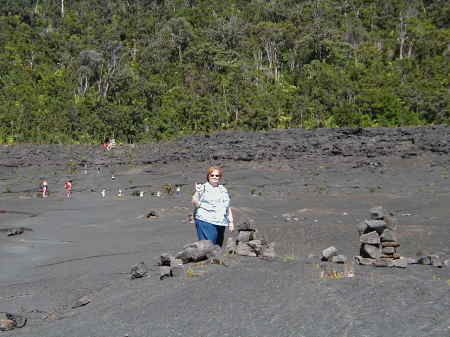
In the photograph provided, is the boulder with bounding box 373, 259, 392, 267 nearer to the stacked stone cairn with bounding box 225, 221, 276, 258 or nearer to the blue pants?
the stacked stone cairn with bounding box 225, 221, 276, 258

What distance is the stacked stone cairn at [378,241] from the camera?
24.9ft

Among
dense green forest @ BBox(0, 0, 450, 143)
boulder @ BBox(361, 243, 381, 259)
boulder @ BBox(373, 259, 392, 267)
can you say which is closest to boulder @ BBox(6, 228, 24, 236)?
boulder @ BBox(361, 243, 381, 259)

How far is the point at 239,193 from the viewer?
26297 mm

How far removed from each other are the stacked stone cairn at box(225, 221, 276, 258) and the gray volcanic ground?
0.25 m

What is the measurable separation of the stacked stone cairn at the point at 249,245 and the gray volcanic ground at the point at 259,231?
250 mm

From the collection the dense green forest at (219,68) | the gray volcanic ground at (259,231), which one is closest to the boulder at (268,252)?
the gray volcanic ground at (259,231)

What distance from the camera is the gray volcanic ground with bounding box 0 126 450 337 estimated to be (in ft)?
17.7

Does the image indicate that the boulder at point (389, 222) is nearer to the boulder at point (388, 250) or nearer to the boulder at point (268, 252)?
the boulder at point (388, 250)

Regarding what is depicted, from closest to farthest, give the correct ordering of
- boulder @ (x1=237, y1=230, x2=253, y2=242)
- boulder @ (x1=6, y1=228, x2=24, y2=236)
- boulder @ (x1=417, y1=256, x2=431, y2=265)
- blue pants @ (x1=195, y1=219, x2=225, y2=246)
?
1. boulder @ (x1=417, y1=256, x2=431, y2=265)
2. blue pants @ (x1=195, y1=219, x2=225, y2=246)
3. boulder @ (x1=237, y1=230, x2=253, y2=242)
4. boulder @ (x1=6, y1=228, x2=24, y2=236)

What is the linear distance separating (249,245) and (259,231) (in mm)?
5075

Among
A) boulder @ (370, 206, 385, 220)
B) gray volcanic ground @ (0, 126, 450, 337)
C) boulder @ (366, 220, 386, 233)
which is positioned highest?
boulder @ (370, 206, 385, 220)

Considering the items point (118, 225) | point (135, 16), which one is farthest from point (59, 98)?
point (118, 225)

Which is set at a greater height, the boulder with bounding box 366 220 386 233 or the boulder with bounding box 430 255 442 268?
the boulder with bounding box 366 220 386 233

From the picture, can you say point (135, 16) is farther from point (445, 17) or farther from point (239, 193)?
point (239, 193)
